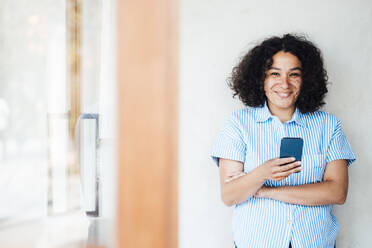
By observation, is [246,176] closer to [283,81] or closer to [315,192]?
[315,192]

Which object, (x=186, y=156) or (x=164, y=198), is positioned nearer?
(x=164, y=198)

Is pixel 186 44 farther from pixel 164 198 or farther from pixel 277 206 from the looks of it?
pixel 164 198

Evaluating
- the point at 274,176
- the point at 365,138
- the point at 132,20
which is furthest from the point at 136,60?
the point at 365,138

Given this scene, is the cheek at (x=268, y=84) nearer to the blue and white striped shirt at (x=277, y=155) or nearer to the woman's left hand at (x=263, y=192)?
the blue and white striped shirt at (x=277, y=155)

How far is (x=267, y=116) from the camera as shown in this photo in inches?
61.6

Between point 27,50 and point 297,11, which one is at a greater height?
point 297,11

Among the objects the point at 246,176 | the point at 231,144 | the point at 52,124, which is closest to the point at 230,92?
the point at 231,144

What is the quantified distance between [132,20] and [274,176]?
3.60ft

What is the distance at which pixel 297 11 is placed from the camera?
1.91m

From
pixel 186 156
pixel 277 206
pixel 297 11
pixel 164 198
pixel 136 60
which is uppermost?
pixel 297 11

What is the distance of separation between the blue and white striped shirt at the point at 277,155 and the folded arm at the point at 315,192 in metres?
0.04

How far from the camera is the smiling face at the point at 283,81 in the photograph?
61.8 inches

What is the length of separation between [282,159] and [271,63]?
501 millimetres

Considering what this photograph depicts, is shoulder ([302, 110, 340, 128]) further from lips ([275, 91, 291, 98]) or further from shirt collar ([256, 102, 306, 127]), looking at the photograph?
lips ([275, 91, 291, 98])
